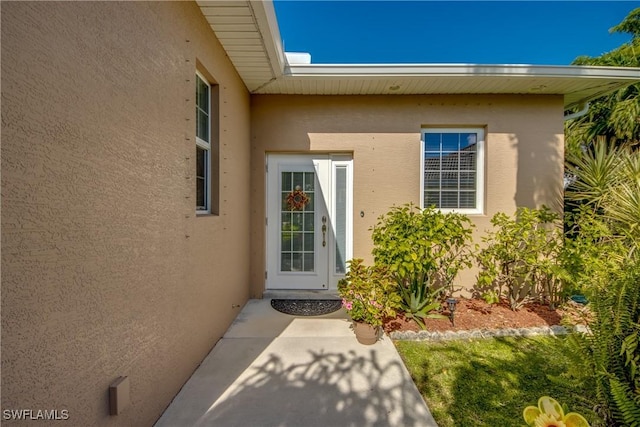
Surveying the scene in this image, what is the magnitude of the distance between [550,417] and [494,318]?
107 inches

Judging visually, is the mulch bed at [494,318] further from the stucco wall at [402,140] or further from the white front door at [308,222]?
the white front door at [308,222]

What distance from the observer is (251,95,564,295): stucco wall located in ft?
14.2

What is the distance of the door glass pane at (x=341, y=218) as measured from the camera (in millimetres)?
4586

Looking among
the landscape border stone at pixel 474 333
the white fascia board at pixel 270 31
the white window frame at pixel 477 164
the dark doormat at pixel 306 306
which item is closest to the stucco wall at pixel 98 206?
the white fascia board at pixel 270 31

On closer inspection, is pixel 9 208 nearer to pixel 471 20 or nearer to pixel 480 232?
pixel 480 232

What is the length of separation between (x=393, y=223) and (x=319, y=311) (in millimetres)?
1635

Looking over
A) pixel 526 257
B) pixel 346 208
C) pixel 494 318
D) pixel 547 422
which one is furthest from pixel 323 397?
pixel 526 257

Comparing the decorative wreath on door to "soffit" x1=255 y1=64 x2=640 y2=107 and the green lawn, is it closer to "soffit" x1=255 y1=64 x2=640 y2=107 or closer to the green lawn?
"soffit" x1=255 y1=64 x2=640 y2=107

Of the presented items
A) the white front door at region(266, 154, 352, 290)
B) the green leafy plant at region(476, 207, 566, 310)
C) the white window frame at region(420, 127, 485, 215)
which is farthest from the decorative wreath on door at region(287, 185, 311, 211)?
the green leafy plant at region(476, 207, 566, 310)

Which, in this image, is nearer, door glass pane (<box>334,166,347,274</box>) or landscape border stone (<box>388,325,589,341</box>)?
landscape border stone (<box>388,325,589,341</box>)

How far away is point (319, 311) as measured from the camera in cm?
394

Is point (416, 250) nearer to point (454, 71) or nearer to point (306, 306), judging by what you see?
point (306, 306)

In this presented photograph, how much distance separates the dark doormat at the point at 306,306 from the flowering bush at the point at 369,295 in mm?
896

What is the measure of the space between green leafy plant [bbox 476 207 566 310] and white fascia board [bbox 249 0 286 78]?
3616mm
